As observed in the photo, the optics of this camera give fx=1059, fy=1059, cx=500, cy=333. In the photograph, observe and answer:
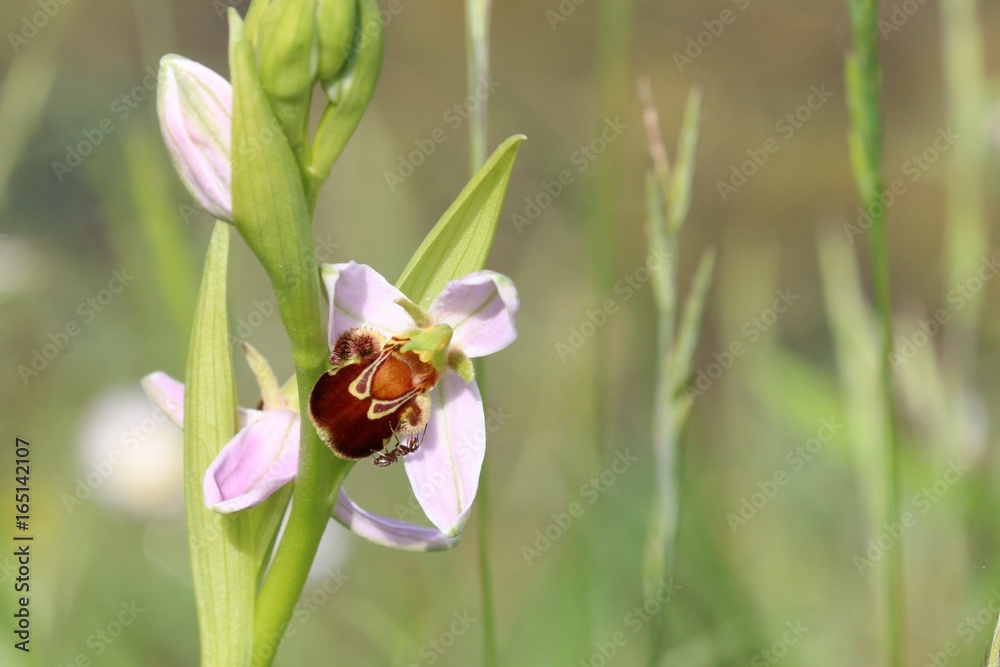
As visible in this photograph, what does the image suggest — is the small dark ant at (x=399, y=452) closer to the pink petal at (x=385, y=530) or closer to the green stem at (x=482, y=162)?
the pink petal at (x=385, y=530)

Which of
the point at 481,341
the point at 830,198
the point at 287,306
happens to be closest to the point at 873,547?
the point at 481,341

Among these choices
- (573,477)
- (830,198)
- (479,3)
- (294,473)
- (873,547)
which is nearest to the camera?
(294,473)

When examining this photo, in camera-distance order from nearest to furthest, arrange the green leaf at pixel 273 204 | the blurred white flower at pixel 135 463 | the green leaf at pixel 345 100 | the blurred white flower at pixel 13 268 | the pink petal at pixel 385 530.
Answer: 1. the green leaf at pixel 273 204
2. the green leaf at pixel 345 100
3. the pink petal at pixel 385 530
4. the blurred white flower at pixel 13 268
5. the blurred white flower at pixel 135 463

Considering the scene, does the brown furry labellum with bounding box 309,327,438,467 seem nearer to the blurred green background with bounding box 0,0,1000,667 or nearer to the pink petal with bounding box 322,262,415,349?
the pink petal with bounding box 322,262,415,349

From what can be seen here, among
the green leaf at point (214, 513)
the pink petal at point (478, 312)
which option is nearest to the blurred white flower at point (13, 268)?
the green leaf at point (214, 513)

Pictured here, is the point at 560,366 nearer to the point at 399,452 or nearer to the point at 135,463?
the point at 135,463

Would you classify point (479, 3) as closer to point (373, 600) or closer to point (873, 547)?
point (873, 547)

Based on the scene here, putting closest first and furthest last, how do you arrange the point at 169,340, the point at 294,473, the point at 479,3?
the point at 294,473 → the point at 479,3 → the point at 169,340
